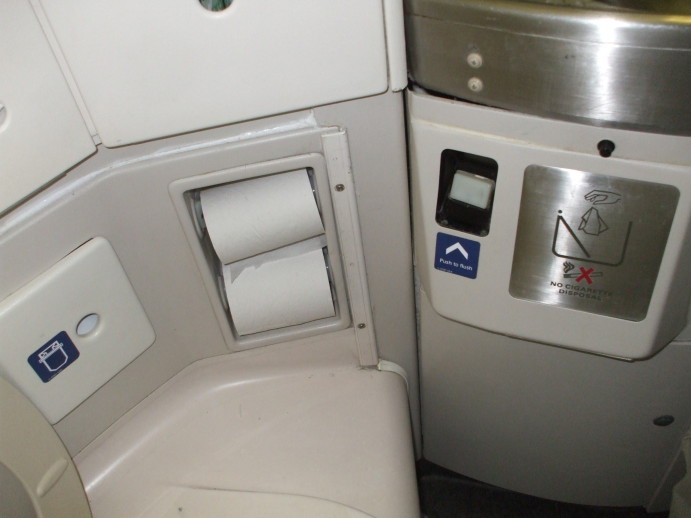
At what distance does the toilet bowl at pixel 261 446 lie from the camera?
2.35 feet

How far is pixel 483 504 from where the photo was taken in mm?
1151

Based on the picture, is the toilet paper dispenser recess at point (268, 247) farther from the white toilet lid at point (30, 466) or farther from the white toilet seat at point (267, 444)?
the white toilet lid at point (30, 466)

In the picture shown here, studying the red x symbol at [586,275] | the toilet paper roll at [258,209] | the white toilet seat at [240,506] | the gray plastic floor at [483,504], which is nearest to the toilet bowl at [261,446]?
the white toilet seat at [240,506]

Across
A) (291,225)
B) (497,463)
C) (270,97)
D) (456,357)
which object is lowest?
(497,463)

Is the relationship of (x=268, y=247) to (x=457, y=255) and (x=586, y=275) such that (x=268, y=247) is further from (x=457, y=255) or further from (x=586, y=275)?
(x=586, y=275)

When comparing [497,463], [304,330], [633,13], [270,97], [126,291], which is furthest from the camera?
[497,463]

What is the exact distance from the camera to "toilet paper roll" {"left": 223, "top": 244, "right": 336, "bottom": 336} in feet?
2.54

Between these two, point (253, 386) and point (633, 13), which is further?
point (253, 386)

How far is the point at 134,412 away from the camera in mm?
789

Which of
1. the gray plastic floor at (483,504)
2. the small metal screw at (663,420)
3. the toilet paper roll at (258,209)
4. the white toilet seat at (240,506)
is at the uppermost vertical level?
the toilet paper roll at (258,209)

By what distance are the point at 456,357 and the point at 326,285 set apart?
0.24 m

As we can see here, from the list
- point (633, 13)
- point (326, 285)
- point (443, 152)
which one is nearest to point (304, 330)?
point (326, 285)

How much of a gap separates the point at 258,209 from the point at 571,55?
381 mm

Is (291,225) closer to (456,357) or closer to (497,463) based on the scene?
(456,357)
